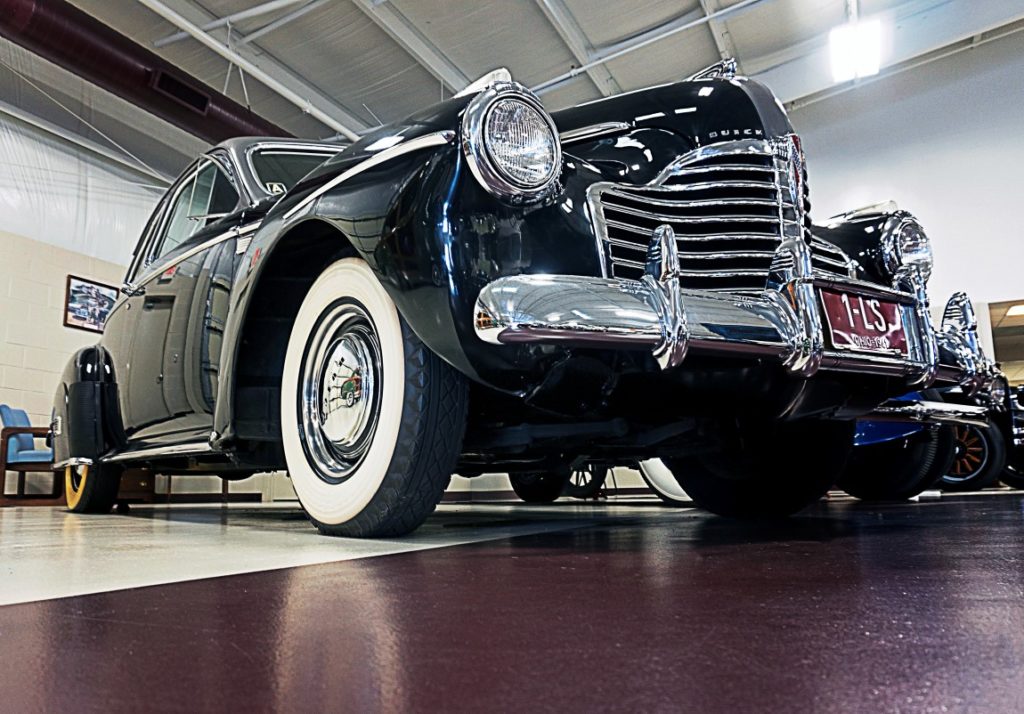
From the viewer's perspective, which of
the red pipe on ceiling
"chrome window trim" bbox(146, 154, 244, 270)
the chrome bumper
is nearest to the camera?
the chrome bumper

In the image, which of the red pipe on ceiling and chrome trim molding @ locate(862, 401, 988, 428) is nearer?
chrome trim molding @ locate(862, 401, 988, 428)

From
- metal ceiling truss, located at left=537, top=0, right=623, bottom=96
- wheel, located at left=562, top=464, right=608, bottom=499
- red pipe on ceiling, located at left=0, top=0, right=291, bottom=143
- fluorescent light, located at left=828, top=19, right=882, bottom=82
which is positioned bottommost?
wheel, located at left=562, top=464, right=608, bottom=499

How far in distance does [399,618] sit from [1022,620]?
0.68 meters

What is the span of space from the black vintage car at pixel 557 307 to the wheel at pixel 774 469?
15mm

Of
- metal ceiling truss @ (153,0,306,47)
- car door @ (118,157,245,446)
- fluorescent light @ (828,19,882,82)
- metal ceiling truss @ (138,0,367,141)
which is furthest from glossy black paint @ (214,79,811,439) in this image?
fluorescent light @ (828,19,882,82)

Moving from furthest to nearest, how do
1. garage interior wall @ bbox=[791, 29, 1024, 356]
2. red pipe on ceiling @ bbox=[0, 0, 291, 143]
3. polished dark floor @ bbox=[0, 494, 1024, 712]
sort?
garage interior wall @ bbox=[791, 29, 1024, 356]
red pipe on ceiling @ bbox=[0, 0, 291, 143]
polished dark floor @ bbox=[0, 494, 1024, 712]

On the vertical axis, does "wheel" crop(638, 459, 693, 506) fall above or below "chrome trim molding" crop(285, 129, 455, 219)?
below

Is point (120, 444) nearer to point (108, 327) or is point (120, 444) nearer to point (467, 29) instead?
point (108, 327)

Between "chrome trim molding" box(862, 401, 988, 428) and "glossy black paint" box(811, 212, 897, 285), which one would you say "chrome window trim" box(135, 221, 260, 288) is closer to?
"glossy black paint" box(811, 212, 897, 285)

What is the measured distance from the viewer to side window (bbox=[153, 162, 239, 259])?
3.46 meters

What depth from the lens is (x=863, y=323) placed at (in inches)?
84.7

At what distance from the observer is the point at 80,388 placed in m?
4.02

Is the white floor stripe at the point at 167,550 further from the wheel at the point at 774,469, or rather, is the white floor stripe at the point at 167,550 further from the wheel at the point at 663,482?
the wheel at the point at 663,482

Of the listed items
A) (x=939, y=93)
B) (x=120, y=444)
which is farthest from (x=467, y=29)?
(x=939, y=93)
